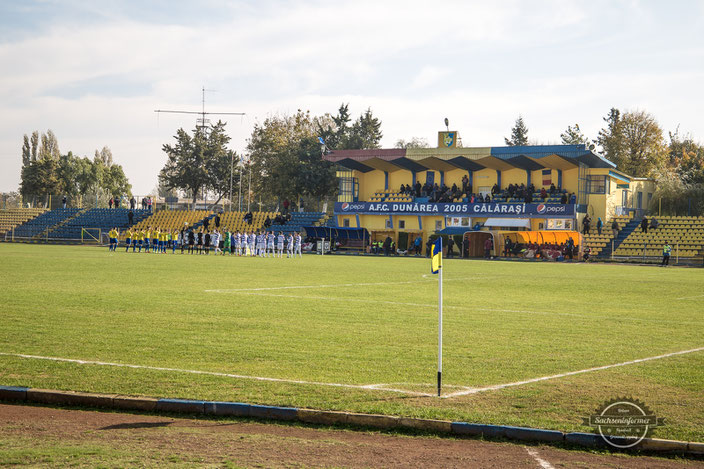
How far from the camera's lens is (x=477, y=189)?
71.6 metres

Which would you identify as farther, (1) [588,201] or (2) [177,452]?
(1) [588,201]

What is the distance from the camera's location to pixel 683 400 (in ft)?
28.3

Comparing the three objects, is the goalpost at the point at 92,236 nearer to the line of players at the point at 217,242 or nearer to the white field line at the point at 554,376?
the line of players at the point at 217,242

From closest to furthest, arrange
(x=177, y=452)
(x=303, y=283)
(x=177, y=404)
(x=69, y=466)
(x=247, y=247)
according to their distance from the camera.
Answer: (x=69, y=466) < (x=177, y=452) < (x=177, y=404) < (x=303, y=283) < (x=247, y=247)

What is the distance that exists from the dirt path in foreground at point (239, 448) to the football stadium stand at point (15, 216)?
259 ft

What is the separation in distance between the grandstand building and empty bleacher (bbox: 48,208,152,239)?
22.4m

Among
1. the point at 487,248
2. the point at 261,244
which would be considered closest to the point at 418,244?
the point at 487,248

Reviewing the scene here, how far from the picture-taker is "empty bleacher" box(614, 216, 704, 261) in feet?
177

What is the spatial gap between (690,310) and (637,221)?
4503 cm

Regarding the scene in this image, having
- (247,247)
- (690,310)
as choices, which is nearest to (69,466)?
(690,310)

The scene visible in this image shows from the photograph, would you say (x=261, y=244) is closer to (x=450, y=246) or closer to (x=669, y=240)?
(x=450, y=246)

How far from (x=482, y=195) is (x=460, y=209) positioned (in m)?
4.34

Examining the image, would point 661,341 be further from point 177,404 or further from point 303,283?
point 303,283

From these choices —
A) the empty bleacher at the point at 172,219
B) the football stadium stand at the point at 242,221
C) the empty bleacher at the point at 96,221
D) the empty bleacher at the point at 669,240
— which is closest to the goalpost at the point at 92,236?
the empty bleacher at the point at 96,221
